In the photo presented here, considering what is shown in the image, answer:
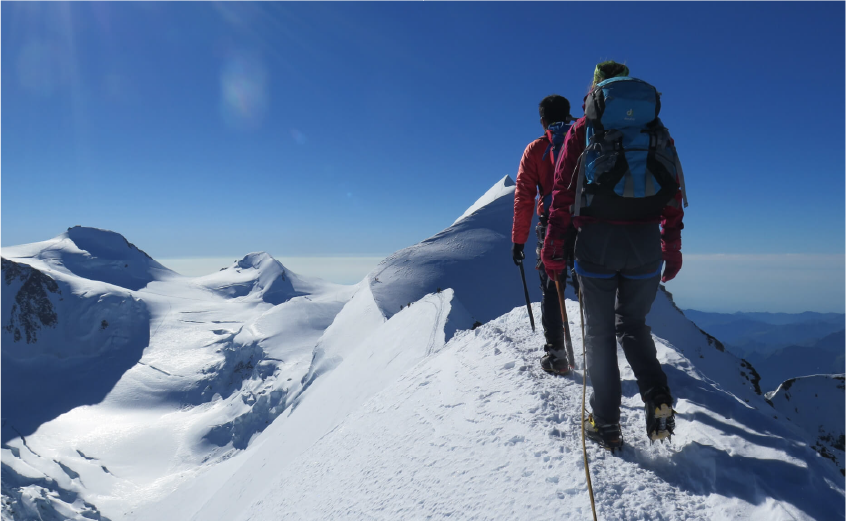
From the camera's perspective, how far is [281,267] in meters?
183

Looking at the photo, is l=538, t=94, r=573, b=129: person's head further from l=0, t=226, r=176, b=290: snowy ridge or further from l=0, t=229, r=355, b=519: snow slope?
l=0, t=226, r=176, b=290: snowy ridge

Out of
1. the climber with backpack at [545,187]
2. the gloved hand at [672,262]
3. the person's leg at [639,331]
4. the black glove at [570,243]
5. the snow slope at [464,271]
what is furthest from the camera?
the snow slope at [464,271]

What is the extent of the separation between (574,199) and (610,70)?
1388 mm

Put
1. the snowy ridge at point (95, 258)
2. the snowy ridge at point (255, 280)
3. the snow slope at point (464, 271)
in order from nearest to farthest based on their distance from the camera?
the snow slope at point (464, 271)
the snowy ridge at point (95, 258)
the snowy ridge at point (255, 280)

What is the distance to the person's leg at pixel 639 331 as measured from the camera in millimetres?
3270

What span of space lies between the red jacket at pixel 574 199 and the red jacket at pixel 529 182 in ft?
4.03

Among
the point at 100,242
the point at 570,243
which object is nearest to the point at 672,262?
the point at 570,243

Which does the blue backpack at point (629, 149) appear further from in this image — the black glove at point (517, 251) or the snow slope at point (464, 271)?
the snow slope at point (464, 271)

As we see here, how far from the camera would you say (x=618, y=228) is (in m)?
3.18

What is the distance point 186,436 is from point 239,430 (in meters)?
18.8

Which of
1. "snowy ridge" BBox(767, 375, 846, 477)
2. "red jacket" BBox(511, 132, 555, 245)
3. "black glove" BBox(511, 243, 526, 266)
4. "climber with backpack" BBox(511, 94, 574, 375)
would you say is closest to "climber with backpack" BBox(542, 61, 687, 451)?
"climber with backpack" BBox(511, 94, 574, 375)

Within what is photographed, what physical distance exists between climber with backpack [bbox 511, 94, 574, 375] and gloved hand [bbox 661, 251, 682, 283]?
132cm

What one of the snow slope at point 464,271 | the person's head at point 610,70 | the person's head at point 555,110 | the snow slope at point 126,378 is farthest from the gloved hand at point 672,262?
the snow slope at point 126,378

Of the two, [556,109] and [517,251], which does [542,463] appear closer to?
[517,251]
